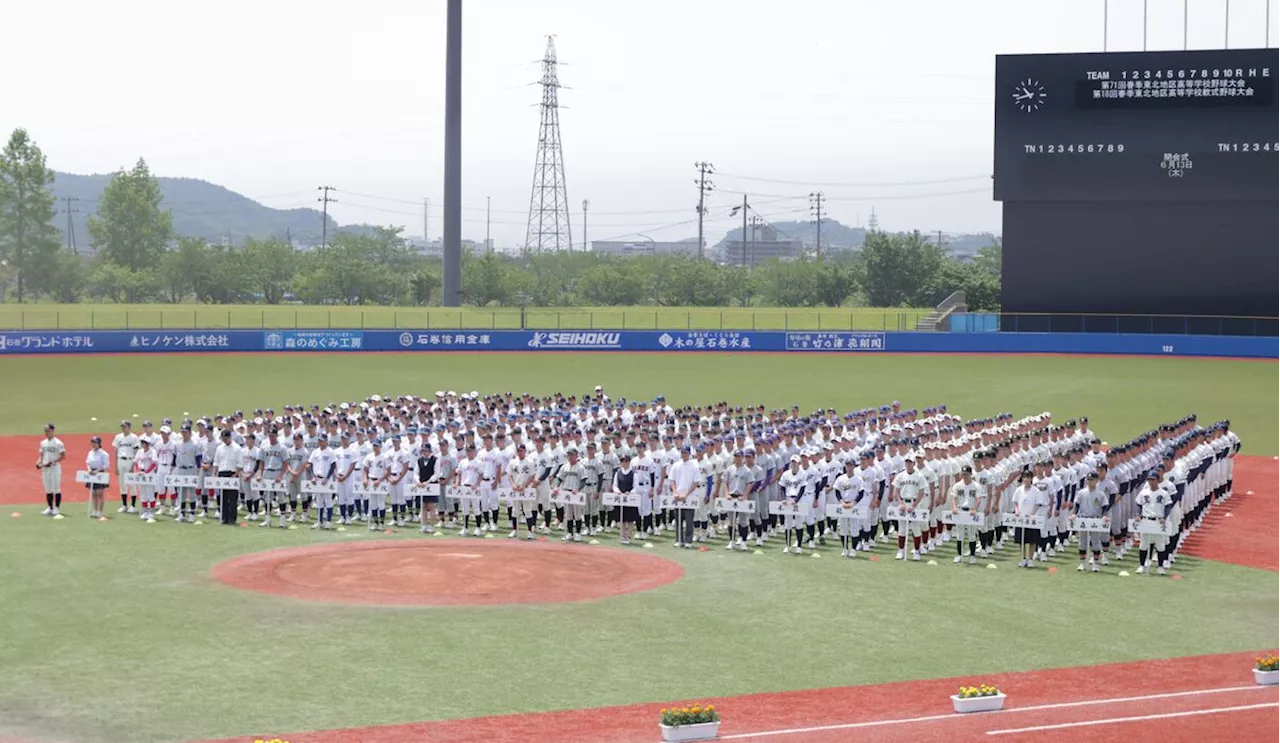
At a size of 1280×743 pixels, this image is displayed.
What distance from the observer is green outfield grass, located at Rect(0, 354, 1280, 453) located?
51688mm

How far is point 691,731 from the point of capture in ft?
50.9

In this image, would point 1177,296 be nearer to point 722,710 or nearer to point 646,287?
point 722,710

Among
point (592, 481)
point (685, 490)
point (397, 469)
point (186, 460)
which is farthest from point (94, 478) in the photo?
point (685, 490)

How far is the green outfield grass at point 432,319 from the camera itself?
275ft

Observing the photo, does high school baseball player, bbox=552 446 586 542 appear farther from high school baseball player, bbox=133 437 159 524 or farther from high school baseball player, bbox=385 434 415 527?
high school baseball player, bbox=133 437 159 524

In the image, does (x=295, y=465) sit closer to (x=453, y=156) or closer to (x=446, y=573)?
(x=446, y=573)

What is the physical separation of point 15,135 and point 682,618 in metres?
117

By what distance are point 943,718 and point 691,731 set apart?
3.05 m

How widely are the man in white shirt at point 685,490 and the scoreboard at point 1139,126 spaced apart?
3814 centimetres

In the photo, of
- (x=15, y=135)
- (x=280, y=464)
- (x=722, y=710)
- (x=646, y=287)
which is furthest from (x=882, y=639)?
(x=15, y=135)

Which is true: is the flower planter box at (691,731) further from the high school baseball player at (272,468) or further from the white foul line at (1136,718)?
the high school baseball player at (272,468)

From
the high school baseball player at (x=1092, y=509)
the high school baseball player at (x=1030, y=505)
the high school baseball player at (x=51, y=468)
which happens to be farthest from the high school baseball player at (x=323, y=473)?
the high school baseball player at (x=1092, y=509)

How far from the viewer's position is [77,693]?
677 inches

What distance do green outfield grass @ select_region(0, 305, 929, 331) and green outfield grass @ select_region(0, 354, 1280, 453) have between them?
14661mm
